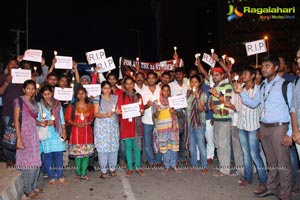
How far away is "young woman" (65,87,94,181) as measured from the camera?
6637 millimetres

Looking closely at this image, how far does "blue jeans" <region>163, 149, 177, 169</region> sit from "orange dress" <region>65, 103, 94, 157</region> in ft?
5.14

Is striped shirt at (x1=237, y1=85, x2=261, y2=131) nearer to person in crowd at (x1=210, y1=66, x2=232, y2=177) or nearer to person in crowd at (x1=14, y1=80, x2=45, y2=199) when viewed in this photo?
person in crowd at (x1=210, y1=66, x2=232, y2=177)

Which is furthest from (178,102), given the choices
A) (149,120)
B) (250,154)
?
(250,154)

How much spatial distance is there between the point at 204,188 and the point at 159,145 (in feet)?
4.85

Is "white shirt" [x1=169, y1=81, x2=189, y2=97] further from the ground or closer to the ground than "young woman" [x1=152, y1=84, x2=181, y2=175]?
further from the ground

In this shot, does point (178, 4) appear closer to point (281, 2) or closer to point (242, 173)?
point (281, 2)

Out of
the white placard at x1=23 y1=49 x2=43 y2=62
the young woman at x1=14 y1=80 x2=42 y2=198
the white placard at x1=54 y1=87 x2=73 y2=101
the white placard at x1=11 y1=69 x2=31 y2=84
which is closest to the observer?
the young woman at x1=14 y1=80 x2=42 y2=198

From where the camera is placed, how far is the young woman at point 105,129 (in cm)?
671

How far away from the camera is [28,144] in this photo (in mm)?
5617

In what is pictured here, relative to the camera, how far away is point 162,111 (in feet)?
23.3

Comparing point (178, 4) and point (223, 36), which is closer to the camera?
point (223, 36)

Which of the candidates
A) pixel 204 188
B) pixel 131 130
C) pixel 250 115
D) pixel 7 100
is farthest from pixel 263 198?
pixel 7 100

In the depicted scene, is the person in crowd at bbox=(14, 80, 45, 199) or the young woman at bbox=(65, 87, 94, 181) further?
the young woman at bbox=(65, 87, 94, 181)

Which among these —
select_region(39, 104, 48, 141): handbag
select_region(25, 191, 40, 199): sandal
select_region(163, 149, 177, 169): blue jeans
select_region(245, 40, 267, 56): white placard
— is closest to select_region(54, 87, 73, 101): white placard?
select_region(39, 104, 48, 141): handbag
